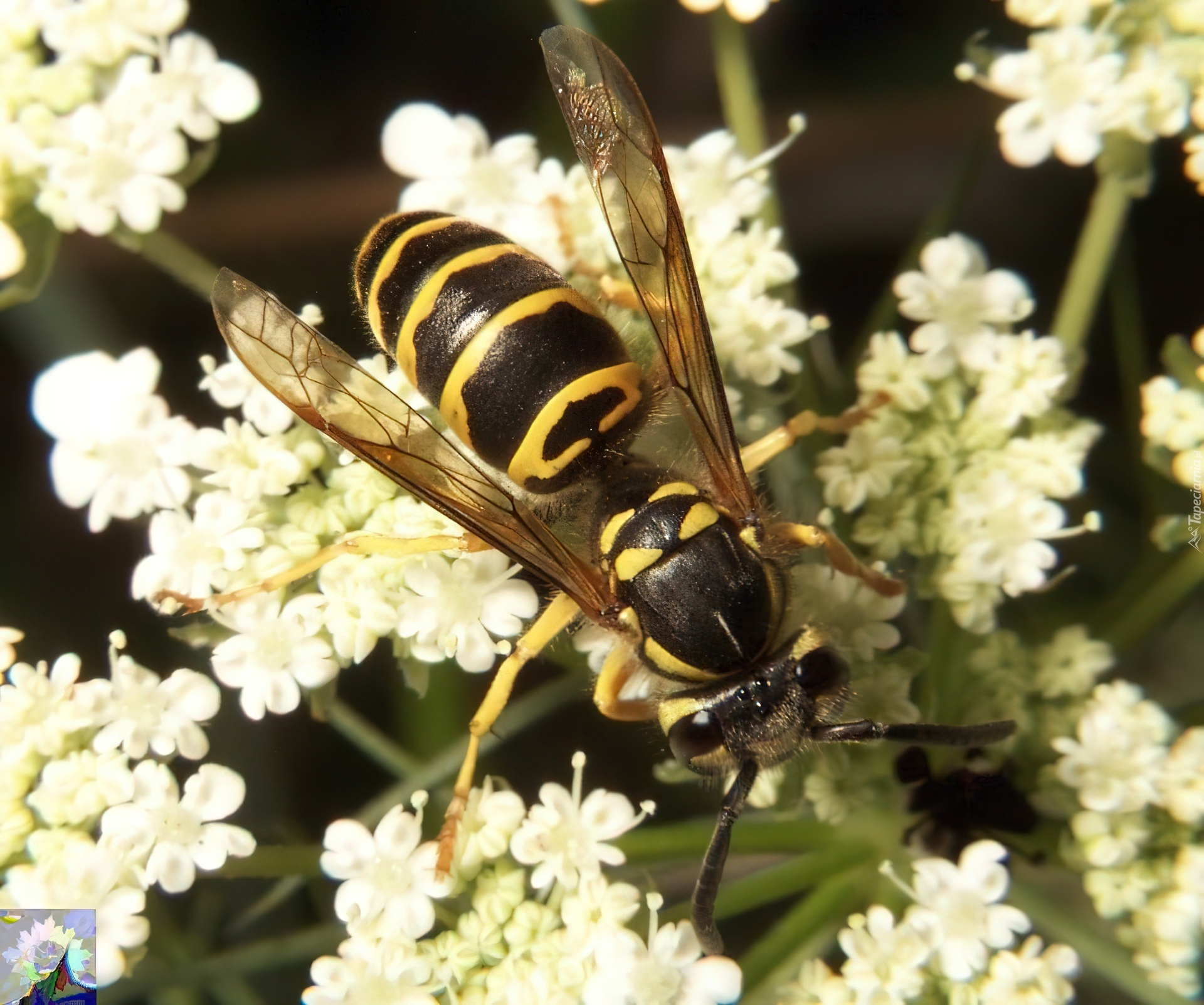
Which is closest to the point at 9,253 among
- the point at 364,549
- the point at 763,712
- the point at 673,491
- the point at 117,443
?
the point at 117,443

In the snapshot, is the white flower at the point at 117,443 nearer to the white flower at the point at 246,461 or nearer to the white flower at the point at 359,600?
the white flower at the point at 246,461

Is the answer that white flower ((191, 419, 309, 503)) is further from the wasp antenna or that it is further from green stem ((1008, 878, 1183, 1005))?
green stem ((1008, 878, 1183, 1005))

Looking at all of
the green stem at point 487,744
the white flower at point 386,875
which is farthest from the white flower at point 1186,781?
the white flower at point 386,875

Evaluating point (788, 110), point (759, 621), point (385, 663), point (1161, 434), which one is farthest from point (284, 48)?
point (1161, 434)

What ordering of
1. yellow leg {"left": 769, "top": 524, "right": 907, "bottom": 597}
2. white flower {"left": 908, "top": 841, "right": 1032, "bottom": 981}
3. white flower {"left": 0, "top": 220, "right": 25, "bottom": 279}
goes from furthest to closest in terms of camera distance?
white flower {"left": 0, "top": 220, "right": 25, "bottom": 279} < yellow leg {"left": 769, "top": 524, "right": 907, "bottom": 597} < white flower {"left": 908, "top": 841, "right": 1032, "bottom": 981}

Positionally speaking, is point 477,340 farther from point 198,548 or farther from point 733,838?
point 733,838

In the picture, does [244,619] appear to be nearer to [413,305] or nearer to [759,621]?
[413,305]

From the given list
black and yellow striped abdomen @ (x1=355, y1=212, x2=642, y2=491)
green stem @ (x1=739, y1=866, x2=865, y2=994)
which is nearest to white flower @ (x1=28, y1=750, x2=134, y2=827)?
black and yellow striped abdomen @ (x1=355, y1=212, x2=642, y2=491)
